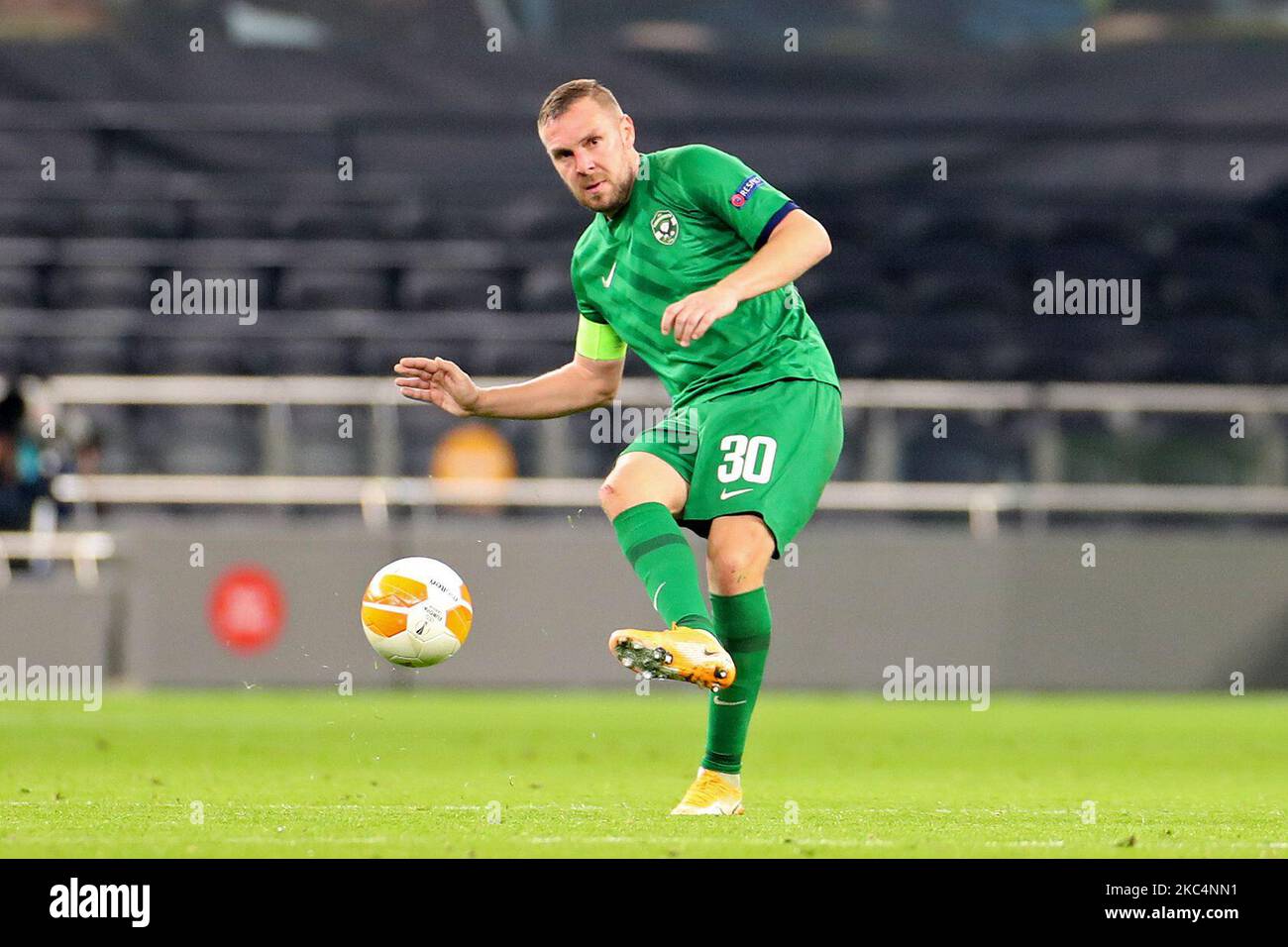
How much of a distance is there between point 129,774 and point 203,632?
587 cm

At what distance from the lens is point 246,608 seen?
13.6 metres

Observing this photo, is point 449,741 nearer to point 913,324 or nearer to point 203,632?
point 203,632

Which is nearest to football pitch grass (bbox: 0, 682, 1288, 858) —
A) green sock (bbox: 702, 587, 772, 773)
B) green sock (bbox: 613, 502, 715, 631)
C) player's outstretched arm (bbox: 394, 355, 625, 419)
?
green sock (bbox: 702, 587, 772, 773)

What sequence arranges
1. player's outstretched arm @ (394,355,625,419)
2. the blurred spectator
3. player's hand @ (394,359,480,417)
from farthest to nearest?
the blurred spectator → player's outstretched arm @ (394,355,625,419) → player's hand @ (394,359,480,417)

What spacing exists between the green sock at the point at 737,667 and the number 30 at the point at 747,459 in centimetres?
32

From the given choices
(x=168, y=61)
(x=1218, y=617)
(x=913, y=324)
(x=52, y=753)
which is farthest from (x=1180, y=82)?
(x=52, y=753)

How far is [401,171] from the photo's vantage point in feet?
63.5

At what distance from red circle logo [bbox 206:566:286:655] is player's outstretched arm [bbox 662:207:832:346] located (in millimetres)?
7989

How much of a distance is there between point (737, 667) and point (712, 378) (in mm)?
815

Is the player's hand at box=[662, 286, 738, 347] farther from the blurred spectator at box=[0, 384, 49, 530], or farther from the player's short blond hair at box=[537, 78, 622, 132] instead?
the blurred spectator at box=[0, 384, 49, 530]

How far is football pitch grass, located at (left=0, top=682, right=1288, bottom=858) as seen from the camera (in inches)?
209

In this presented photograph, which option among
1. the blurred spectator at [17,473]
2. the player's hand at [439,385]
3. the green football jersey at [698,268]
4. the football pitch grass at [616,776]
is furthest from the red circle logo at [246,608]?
the green football jersey at [698,268]

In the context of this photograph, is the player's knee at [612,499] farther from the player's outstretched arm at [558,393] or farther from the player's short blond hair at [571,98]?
the player's short blond hair at [571,98]

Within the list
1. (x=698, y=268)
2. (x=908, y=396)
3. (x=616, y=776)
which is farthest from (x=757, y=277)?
(x=908, y=396)
